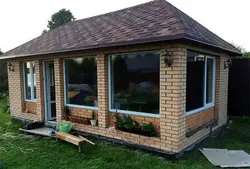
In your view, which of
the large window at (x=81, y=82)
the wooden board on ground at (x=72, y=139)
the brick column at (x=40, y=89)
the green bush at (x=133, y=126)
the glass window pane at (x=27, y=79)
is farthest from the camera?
the glass window pane at (x=27, y=79)

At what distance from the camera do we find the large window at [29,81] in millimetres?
7203

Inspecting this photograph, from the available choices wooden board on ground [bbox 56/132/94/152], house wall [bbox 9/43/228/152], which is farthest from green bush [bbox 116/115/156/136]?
wooden board on ground [bbox 56/132/94/152]

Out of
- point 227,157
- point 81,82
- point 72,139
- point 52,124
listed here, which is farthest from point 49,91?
point 227,157

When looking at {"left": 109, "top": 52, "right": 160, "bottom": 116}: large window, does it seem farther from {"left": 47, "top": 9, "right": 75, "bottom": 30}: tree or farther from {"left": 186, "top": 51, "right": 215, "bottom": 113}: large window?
{"left": 47, "top": 9, "right": 75, "bottom": 30}: tree

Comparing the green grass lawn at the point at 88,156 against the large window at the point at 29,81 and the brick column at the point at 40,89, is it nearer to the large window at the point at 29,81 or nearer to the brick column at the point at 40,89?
the brick column at the point at 40,89

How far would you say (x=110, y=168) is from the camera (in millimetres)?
3969

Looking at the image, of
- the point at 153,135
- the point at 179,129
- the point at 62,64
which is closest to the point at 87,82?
the point at 62,64

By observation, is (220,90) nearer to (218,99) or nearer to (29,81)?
(218,99)

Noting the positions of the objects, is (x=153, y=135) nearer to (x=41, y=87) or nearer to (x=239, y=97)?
(x=41, y=87)

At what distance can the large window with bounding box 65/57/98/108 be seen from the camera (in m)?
5.73

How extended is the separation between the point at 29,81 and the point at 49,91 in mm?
1004

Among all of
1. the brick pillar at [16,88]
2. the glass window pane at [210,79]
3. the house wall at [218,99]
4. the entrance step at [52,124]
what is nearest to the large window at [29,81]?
the brick pillar at [16,88]

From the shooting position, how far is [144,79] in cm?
481

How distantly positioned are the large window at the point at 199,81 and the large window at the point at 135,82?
789 millimetres
